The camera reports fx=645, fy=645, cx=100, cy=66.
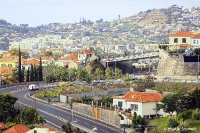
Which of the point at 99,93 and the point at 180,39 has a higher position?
the point at 180,39

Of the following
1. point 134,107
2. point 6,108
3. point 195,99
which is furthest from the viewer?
point 134,107

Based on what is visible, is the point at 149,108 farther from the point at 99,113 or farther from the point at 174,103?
the point at 99,113

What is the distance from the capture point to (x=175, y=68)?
71438 mm

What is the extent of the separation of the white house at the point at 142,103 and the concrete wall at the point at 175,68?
1641 centimetres

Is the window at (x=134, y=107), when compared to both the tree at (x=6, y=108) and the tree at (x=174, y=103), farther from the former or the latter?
the tree at (x=6, y=108)

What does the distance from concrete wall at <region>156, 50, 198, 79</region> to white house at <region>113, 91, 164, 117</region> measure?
16415mm

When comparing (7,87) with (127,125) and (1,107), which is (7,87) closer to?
(1,107)

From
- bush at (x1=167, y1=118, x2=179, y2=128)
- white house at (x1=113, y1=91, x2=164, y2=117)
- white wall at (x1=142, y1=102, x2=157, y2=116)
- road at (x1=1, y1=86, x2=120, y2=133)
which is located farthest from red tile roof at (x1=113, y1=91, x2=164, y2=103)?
bush at (x1=167, y1=118, x2=179, y2=128)

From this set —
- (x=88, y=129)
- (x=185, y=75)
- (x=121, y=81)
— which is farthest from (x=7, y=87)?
(x=88, y=129)

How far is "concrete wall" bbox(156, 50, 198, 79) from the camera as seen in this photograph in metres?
69.0

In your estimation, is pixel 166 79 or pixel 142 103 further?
pixel 166 79

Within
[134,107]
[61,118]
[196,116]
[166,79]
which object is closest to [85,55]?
[166,79]

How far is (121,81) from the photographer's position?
235ft

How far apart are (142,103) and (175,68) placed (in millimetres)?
21215
